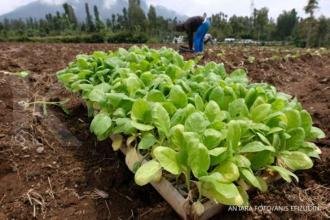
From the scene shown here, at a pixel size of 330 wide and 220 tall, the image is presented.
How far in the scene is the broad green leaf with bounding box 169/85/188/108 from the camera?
2282mm

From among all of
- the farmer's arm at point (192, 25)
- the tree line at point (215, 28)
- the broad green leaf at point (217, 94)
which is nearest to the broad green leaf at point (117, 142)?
the broad green leaf at point (217, 94)

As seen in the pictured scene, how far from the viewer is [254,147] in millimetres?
1885

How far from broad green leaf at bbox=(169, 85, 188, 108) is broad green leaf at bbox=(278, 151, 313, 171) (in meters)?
0.66

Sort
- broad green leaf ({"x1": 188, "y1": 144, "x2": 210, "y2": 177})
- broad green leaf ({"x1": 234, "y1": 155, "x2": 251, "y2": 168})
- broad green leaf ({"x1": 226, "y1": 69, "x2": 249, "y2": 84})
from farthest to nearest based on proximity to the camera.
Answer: broad green leaf ({"x1": 226, "y1": 69, "x2": 249, "y2": 84}) → broad green leaf ({"x1": 234, "y1": 155, "x2": 251, "y2": 168}) → broad green leaf ({"x1": 188, "y1": 144, "x2": 210, "y2": 177})

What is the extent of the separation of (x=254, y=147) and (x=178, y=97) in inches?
24.4

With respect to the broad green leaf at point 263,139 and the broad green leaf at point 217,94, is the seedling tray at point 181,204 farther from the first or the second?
the broad green leaf at point 217,94

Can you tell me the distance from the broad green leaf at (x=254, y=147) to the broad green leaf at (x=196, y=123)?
9.5 inches

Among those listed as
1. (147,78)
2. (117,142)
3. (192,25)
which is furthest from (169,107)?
(192,25)

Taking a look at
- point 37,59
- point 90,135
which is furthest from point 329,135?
point 37,59

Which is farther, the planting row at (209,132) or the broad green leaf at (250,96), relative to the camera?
the broad green leaf at (250,96)

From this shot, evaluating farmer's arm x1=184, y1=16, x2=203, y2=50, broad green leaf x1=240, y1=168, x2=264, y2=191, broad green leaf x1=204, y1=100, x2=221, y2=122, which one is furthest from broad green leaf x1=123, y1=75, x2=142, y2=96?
farmer's arm x1=184, y1=16, x2=203, y2=50

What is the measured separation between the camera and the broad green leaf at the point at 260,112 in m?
2.15

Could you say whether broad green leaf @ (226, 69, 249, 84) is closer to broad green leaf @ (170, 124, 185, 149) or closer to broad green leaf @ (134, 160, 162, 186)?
broad green leaf @ (170, 124, 185, 149)

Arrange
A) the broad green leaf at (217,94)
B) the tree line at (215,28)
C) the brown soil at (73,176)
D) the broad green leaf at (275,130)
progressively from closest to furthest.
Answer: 1. the broad green leaf at (275,130)
2. the brown soil at (73,176)
3. the broad green leaf at (217,94)
4. the tree line at (215,28)
